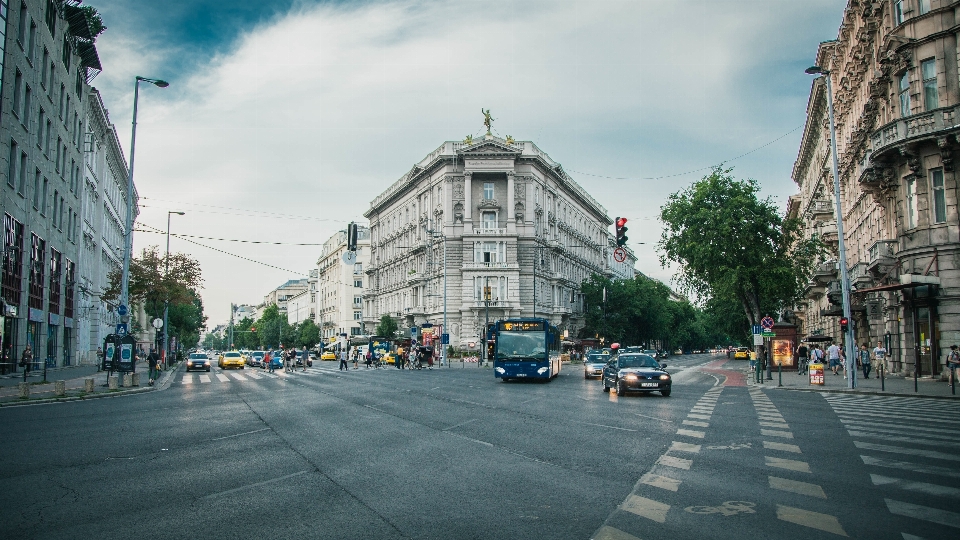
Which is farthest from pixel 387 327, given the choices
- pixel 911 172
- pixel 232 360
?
pixel 911 172

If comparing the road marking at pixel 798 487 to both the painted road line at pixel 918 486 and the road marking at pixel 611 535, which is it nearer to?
the painted road line at pixel 918 486

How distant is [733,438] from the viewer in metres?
13.2

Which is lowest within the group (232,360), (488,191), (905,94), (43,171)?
(232,360)

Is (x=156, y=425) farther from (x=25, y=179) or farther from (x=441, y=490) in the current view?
(x=25, y=179)

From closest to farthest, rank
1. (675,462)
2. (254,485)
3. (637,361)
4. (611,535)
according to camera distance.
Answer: (611,535), (254,485), (675,462), (637,361)

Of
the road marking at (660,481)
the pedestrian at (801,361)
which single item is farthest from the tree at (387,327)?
the road marking at (660,481)

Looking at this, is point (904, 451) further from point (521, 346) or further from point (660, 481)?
point (521, 346)

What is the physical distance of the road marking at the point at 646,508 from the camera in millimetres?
7105

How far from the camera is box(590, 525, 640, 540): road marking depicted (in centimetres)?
630

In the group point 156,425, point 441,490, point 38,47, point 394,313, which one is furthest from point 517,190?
point 441,490

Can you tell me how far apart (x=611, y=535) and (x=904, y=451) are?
7.35 metres

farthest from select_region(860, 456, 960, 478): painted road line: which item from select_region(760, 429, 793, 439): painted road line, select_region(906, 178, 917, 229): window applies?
select_region(906, 178, 917, 229): window

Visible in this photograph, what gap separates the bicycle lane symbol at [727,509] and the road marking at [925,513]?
53.9 inches

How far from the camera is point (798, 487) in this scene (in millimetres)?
8500
